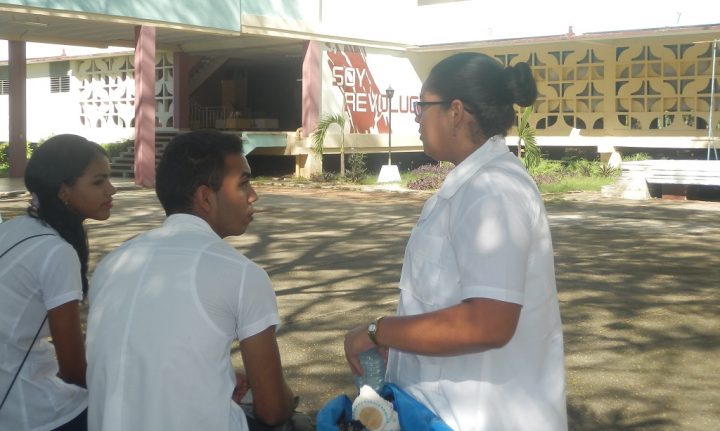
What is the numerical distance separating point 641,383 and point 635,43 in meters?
19.1

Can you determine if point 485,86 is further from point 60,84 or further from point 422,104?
point 60,84

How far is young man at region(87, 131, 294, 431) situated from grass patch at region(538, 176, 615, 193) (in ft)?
55.0

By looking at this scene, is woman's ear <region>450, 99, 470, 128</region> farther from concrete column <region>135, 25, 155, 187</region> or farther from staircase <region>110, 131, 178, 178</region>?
staircase <region>110, 131, 178, 178</region>

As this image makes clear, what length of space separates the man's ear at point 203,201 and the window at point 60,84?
27002mm

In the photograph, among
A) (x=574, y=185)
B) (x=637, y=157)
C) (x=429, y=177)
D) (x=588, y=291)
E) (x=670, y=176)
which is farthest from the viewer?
(x=637, y=157)

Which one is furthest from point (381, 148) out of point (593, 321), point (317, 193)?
point (593, 321)

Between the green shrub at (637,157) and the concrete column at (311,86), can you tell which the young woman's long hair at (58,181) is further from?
the green shrub at (637,157)

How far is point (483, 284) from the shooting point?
7.03ft

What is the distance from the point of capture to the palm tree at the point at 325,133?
22062mm

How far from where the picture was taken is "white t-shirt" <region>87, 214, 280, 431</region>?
2.20 meters

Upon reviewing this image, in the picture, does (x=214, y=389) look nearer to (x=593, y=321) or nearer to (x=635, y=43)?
(x=593, y=321)

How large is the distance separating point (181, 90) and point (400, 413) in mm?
23782

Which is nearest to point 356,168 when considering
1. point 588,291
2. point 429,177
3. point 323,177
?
point 323,177

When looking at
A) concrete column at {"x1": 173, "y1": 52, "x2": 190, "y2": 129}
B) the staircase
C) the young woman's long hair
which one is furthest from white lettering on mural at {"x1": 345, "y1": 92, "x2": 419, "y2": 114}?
the young woman's long hair
